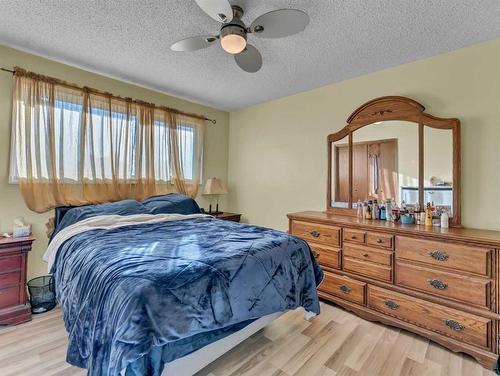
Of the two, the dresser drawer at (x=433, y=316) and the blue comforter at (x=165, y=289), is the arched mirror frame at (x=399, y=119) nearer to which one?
the dresser drawer at (x=433, y=316)

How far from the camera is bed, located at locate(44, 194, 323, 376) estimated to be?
3.86 feet

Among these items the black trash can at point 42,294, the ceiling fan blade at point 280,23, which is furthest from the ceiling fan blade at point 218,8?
the black trash can at point 42,294

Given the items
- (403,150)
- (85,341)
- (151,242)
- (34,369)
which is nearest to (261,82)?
(403,150)

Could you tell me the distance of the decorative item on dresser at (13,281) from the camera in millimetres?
2180

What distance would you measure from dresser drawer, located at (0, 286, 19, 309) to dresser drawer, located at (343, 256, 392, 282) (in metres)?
3.04

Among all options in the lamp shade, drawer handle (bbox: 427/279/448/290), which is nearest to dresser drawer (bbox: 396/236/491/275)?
drawer handle (bbox: 427/279/448/290)

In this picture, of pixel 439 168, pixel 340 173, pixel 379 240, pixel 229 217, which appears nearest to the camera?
pixel 379 240

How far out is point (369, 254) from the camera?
241cm

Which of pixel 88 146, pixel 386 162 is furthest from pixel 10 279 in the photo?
pixel 386 162

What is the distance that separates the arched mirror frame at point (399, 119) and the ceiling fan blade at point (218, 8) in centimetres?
192

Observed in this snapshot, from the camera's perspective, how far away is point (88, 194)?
2982 millimetres

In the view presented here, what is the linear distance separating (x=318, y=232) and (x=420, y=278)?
3.22 ft

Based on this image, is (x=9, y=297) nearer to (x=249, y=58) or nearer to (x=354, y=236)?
(x=249, y=58)

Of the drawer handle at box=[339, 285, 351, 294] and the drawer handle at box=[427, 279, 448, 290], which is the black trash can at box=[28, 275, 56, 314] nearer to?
the drawer handle at box=[339, 285, 351, 294]
